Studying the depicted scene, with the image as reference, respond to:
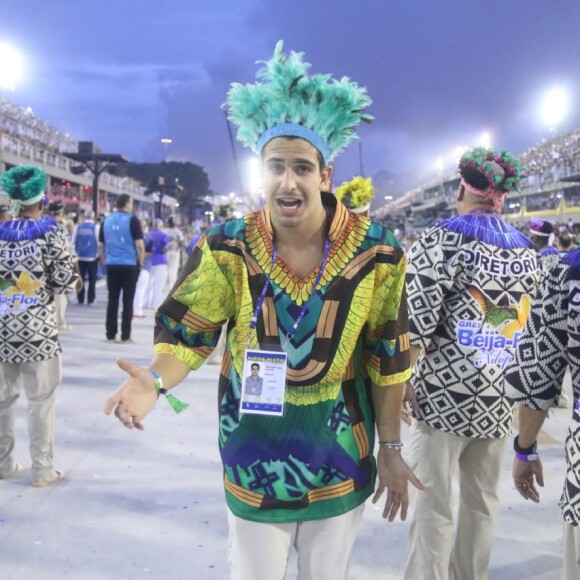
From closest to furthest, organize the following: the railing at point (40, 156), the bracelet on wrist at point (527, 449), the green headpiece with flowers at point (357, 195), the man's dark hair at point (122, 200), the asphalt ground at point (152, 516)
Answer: the bracelet on wrist at point (527, 449)
the asphalt ground at point (152, 516)
the green headpiece with flowers at point (357, 195)
the man's dark hair at point (122, 200)
the railing at point (40, 156)

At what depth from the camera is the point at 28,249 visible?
4.41m

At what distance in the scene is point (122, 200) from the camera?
9219mm

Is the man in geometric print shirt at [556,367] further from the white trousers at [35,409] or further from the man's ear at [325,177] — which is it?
the white trousers at [35,409]

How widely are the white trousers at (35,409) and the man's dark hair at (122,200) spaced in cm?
498

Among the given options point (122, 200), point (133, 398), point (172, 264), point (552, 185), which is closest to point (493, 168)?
point (133, 398)

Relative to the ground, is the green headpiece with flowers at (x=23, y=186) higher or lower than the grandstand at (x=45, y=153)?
lower

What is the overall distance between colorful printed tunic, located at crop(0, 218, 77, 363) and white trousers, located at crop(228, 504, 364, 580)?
105 inches

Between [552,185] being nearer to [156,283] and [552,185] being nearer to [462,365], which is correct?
[156,283]

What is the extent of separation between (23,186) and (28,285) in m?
0.65

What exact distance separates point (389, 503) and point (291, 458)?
0.42 meters

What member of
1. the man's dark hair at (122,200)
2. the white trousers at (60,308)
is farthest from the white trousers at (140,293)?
the man's dark hair at (122,200)

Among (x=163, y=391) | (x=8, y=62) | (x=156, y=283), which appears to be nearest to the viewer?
(x=163, y=391)

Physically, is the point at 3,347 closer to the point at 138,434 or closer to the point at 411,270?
the point at 138,434

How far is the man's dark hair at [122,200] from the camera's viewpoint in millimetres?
9203
